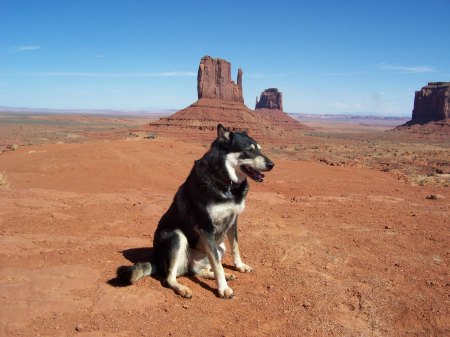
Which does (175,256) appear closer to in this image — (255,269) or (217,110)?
(255,269)

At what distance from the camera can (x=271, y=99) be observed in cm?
14750

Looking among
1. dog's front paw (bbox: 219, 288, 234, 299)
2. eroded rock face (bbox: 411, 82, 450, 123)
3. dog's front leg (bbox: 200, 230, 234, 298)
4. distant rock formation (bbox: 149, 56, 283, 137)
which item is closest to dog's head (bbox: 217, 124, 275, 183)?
dog's front leg (bbox: 200, 230, 234, 298)

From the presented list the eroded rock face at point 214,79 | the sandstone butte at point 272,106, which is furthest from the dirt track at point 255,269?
the sandstone butte at point 272,106

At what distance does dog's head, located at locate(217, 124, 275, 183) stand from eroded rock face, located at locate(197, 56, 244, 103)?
8937 cm

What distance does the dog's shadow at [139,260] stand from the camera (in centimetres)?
496

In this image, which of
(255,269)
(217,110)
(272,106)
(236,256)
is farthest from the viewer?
(272,106)

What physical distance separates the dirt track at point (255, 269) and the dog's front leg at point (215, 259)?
0.37 ft

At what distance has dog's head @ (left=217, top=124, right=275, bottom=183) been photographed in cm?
458

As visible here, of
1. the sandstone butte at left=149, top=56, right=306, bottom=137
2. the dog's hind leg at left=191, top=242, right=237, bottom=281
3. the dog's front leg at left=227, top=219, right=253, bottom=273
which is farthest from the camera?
the sandstone butte at left=149, top=56, right=306, bottom=137

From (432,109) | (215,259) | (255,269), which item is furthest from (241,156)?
(432,109)

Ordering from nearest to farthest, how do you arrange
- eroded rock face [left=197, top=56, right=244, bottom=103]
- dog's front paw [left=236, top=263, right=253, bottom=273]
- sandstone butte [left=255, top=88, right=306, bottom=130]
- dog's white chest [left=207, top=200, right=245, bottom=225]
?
dog's white chest [left=207, top=200, right=245, bottom=225] → dog's front paw [left=236, top=263, right=253, bottom=273] → eroded rock face [left=197, top=56, right=244, bottom=103] → sandstone butte [left=255, top=88, right=306, bottom=130]

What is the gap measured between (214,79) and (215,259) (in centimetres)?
9160

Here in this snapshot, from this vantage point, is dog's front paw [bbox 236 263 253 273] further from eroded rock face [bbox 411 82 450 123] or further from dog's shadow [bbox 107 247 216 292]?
eroded rock face [bbox 411 82 450 123]

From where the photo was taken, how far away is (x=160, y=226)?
542 centimetres
